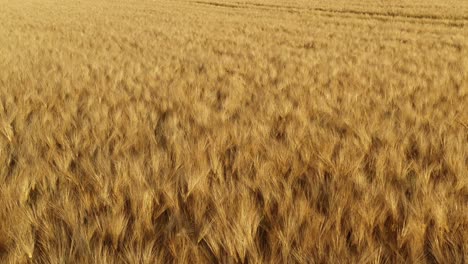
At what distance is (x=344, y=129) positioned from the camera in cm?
251

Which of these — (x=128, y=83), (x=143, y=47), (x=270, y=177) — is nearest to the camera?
(x=270, y=177)

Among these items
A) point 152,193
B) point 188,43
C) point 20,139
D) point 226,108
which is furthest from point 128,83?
point 188,43

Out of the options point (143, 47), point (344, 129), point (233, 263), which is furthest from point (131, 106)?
point (143, 47)

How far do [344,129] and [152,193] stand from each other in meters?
1.41

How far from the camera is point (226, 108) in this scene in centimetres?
294

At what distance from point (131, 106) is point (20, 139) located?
2.70 ft

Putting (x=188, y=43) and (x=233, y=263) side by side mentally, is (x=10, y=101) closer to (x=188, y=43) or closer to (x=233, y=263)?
(x=233, y=263)

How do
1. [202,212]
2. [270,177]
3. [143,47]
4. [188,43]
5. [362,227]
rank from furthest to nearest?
[188,43] → [143,47] → [270,177] → [202,212] → [362,227]

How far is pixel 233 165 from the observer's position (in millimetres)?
1869

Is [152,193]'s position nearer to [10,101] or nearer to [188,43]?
[10,101]

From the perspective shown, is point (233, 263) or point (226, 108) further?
point (226, 108)

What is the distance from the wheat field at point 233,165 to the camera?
1.24m

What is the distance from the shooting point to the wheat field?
124 cm

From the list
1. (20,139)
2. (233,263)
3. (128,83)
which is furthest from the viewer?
(128,83)
